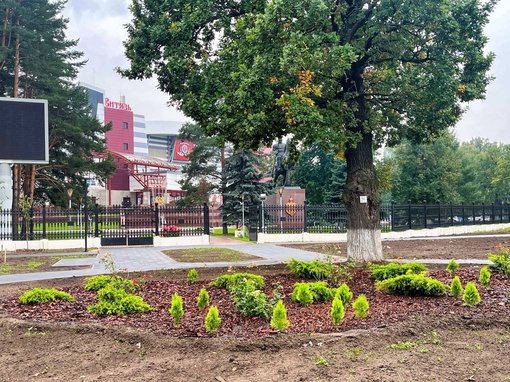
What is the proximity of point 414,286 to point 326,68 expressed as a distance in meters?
5.19

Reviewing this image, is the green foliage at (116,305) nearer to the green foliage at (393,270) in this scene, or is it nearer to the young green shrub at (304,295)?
the young green shrub at (304,295)

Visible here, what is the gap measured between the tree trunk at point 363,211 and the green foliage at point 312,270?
2.62 metres

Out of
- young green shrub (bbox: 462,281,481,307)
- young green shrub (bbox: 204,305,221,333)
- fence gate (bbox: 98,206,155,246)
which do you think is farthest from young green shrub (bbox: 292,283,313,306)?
fence gate (bbox: 98,206,155,246)

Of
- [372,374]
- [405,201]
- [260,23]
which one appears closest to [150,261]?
[260,23]

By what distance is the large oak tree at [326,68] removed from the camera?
9328 millimetres

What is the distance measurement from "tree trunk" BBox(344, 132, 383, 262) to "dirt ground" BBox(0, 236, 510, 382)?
15.4 feet

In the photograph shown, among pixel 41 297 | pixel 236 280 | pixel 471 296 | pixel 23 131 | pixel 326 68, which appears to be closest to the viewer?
pixel 471 296

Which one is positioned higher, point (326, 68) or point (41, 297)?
point (326, 68)

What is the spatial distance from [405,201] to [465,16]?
110 feet

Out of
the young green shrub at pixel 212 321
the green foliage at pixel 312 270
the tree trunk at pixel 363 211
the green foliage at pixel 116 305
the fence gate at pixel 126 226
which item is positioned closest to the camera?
the young green shrub at pixel 212 321

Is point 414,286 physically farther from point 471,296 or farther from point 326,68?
point 326,68

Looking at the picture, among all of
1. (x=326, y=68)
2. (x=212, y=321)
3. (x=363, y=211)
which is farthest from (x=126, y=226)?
(x=212, y=321)

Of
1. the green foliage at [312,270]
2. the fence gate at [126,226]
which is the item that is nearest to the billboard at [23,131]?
the fence gate at [126,226]

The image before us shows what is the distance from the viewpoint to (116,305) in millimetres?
6184
